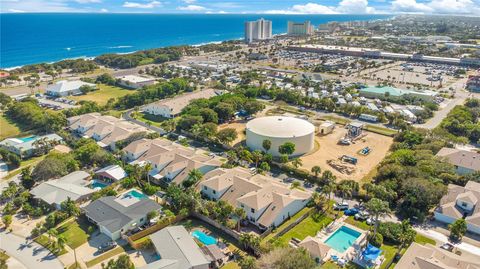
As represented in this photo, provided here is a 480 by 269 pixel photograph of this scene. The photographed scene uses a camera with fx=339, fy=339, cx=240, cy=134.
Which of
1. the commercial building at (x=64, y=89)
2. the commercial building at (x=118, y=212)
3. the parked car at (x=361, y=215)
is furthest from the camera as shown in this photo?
the commercial building at (x=64, y=89)

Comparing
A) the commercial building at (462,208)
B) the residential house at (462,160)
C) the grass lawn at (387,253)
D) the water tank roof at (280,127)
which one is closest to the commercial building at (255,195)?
the grass lawn at (387,253)

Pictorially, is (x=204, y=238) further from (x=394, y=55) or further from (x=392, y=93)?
(x=394, y=55)

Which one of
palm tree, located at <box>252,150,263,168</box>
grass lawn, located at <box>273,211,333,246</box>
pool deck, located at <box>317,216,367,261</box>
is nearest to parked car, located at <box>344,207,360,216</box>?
pool deck, located at <box>317,216,367,261</box>

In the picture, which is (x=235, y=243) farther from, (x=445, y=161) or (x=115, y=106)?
(x=115, y=106)

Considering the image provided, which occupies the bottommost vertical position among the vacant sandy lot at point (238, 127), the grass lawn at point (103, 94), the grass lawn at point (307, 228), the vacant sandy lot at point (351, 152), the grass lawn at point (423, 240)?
the grass lawn at point (103, 94)

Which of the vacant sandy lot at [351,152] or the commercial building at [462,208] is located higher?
the commercial building at [462,208]

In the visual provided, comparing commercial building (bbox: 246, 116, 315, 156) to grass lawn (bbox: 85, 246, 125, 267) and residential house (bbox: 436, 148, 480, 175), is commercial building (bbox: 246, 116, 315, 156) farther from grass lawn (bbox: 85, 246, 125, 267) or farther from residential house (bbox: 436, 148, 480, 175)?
grass lawn (bbox: 85, 246, 125, 267)

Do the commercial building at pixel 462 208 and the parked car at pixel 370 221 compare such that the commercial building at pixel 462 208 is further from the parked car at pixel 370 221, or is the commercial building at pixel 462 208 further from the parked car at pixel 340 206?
the parked car at pixel 340 206
